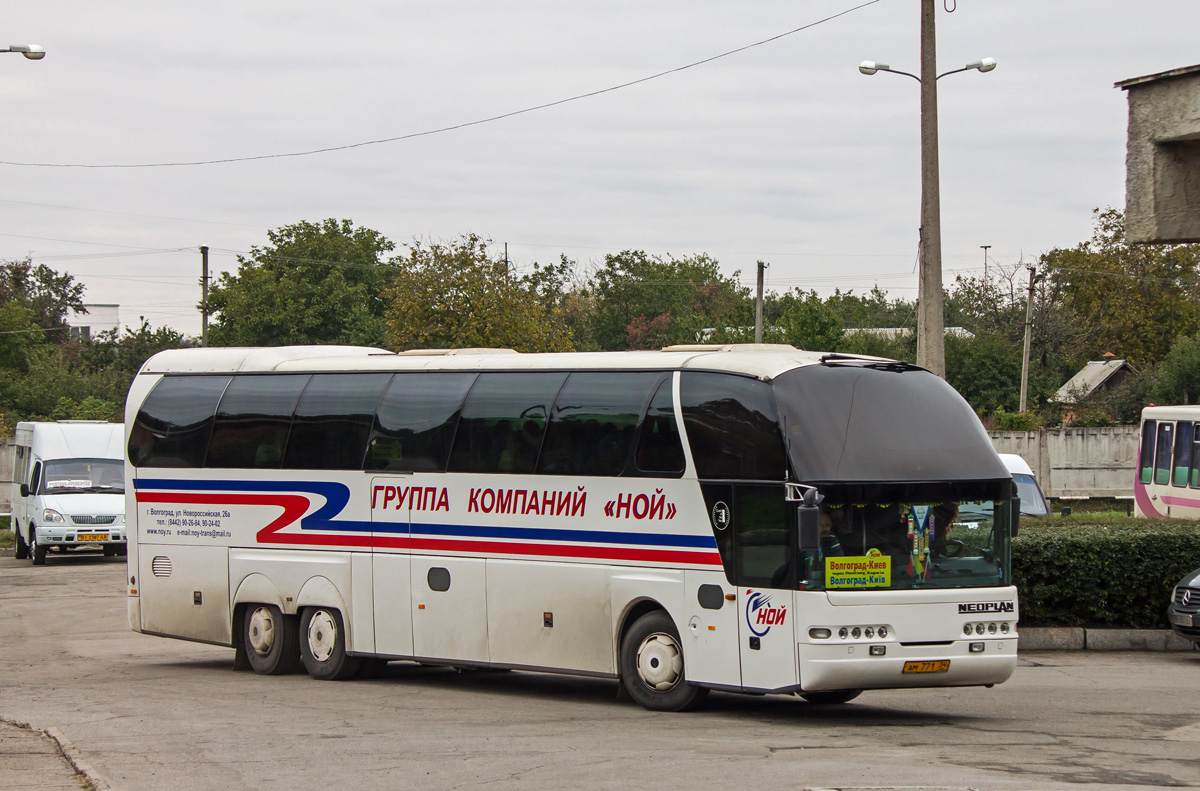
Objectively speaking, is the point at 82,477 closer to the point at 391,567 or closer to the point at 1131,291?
the point at 391,567

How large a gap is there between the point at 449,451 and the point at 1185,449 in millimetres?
17862

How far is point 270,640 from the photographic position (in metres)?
14.9

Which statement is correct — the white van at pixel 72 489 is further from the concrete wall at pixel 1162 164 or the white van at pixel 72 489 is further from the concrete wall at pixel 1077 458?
the concrete wall at pixel 1162 164

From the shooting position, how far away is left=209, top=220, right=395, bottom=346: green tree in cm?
7744

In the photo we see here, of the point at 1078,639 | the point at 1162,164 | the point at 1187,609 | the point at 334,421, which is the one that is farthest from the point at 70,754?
the point at 1187,609

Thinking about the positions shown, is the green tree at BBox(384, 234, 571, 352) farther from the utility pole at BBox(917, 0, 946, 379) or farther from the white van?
the utility pole at BBox(917, 0, 946, 379)

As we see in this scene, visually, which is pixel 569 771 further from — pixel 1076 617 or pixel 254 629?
pixel 1076 617

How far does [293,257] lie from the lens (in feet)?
267

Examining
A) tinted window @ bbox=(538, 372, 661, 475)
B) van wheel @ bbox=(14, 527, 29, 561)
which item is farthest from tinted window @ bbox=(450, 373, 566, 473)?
van wheel @ bbox=(14, 527, 29, 561)

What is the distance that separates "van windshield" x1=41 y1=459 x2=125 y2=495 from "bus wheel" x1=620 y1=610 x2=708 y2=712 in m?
21.5

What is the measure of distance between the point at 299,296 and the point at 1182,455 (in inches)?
2355

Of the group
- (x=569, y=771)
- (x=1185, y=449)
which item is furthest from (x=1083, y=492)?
(x=569, y=771)

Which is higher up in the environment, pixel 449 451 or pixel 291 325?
pixel 291 325

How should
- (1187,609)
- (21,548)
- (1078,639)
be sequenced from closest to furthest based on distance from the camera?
1. (1187,609)
2. (1078,639)
3. (21,548)
